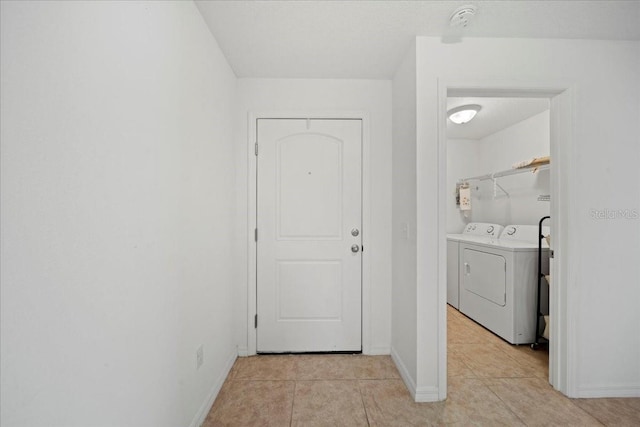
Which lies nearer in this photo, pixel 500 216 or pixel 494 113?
pixel 494 113

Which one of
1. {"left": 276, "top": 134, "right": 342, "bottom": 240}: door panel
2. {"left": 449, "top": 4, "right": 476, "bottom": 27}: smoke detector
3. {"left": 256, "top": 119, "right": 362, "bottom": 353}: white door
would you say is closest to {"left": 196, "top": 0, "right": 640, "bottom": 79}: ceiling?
{"left": 449, "top": 4, "right": 476, "bottom": 27}: smoke detector

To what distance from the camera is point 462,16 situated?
151 cm

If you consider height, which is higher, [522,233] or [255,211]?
[255,211]

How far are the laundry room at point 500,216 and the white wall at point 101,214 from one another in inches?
102

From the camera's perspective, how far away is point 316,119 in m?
2.29

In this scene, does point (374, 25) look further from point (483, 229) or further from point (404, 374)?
point (483, 229)

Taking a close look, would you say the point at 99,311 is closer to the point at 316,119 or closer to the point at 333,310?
the point at 333,310

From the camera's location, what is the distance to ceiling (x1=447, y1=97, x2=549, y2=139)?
2842 mm

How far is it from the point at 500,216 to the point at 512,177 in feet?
1.76

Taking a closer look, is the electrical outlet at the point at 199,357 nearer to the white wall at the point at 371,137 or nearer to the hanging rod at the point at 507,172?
the white wall at the point at 371,137

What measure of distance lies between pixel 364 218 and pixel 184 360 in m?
1.58

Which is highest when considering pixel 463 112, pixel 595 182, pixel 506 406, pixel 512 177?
pixel 463 112

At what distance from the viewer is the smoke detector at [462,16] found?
147 cm

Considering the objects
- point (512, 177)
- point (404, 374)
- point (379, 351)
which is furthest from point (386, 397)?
point (512, 177)
